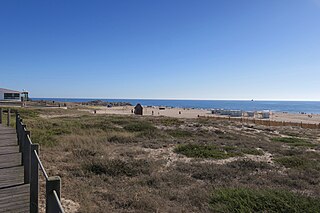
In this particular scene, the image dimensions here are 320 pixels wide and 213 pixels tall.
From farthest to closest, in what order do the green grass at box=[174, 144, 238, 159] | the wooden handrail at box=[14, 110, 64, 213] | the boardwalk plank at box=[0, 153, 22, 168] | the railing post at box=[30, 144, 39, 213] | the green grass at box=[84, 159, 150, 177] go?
the green grass at box=[174, 144, 238, 159] < the green grass at box=[84, 159, 150, 177] < the boardwalk plank at box=[0, 153, 22, 168] < the railing post at box=[30, 144, 39, 213] < the wooden handrail at box=[14, 110, 64, 213]

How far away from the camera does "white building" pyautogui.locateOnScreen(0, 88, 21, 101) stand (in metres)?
60.7

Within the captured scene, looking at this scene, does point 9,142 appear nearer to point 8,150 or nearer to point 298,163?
point 8,150

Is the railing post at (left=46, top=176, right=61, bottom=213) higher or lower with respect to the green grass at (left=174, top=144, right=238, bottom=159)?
higher

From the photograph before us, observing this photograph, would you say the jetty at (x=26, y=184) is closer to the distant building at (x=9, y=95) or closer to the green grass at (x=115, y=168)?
the green grass at (x=115, y=168)

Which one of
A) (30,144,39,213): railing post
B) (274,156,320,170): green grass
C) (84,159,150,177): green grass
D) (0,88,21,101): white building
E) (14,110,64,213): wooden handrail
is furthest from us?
(0,88,21,101): white building

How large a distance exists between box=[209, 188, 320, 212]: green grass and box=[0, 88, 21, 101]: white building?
67446 mm

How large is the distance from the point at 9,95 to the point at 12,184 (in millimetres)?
66376

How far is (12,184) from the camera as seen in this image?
5.59 meters

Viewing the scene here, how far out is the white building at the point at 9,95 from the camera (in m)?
60.7

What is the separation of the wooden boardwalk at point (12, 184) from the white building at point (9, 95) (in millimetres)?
61037

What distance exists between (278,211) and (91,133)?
44.7ft

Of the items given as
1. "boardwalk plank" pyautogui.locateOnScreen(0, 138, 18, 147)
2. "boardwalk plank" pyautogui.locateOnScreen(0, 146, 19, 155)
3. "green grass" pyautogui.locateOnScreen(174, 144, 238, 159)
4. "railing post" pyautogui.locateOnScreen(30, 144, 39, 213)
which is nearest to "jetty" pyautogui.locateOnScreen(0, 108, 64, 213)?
"railing post" pyautogui.locateOnScreen(30, 144, 39, 213)

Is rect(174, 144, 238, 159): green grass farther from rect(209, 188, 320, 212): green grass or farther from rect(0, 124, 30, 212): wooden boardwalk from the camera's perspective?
rect(0, 124, 30, 212): wooden boardwalk

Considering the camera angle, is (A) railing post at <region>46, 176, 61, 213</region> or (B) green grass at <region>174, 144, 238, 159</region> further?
(B) green grass at <region>174, 144, 238, 159</region>
